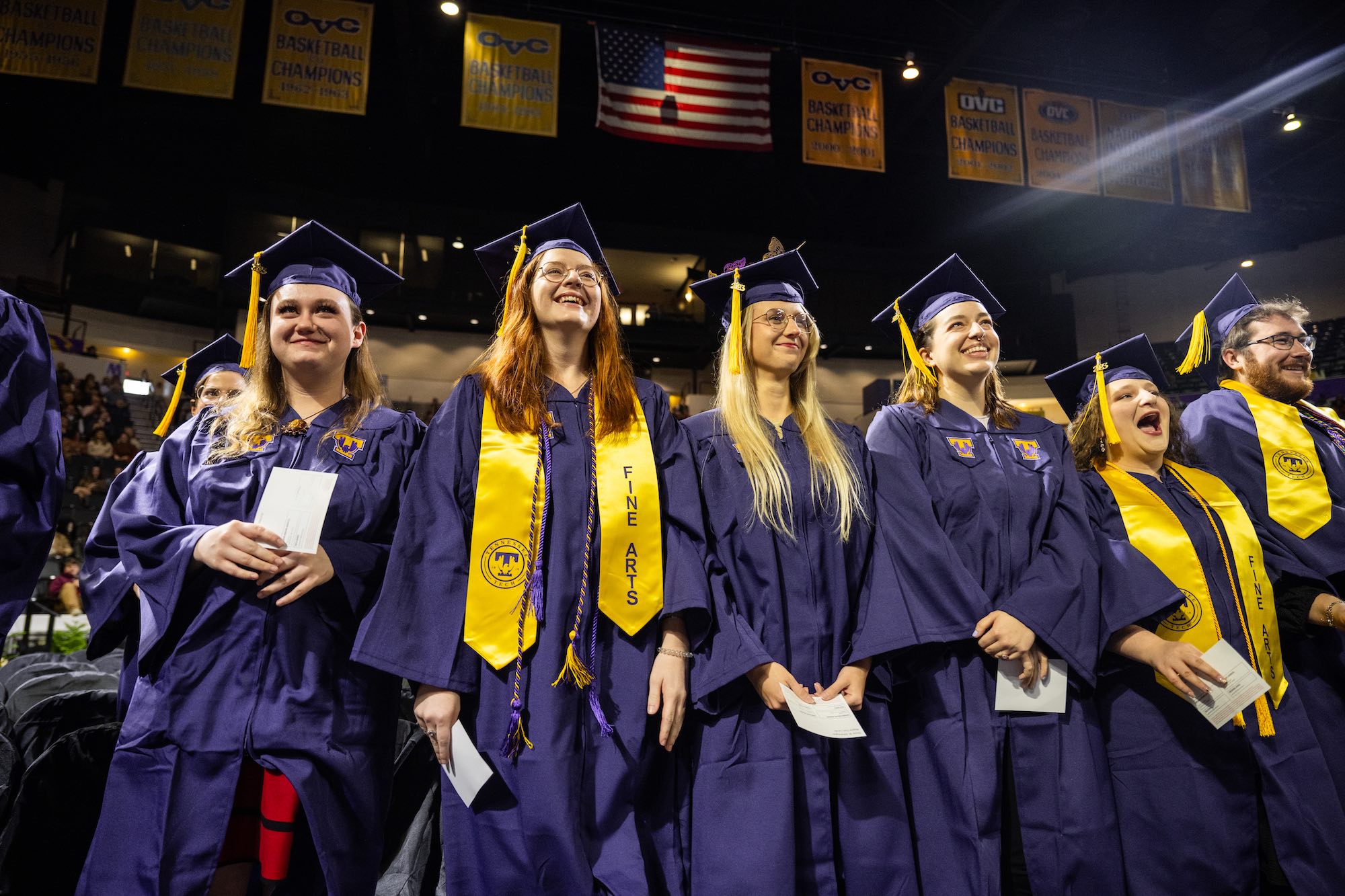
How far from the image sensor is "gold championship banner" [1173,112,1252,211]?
838cm

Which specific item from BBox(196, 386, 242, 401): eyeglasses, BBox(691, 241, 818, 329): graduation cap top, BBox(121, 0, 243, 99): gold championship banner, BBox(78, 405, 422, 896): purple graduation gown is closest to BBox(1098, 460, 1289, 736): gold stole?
BBox(691, 241, 818, 329): graduation cap top

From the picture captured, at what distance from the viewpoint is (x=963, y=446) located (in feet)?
7.81

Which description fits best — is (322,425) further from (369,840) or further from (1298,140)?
(1298,140)

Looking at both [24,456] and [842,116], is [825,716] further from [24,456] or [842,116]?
[842,116]

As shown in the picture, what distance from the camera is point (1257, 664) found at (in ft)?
7.57

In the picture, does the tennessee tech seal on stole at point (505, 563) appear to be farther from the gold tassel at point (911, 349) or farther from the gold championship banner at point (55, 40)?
the gold championship banner at point (55, 40)

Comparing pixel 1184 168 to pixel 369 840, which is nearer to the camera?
pixel 369 840

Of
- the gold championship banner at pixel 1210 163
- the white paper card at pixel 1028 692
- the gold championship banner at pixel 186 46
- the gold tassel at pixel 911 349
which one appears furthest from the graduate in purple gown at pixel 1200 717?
the gold championship banner at pixel 1210 163

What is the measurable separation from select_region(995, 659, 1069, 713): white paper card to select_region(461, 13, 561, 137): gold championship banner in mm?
6482

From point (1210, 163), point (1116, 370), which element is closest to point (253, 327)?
point (1116, 370)

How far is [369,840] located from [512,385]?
47.5 inches

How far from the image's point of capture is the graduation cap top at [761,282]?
2.43 metres

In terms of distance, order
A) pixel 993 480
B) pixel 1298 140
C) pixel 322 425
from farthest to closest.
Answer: pixel 1298 140 → pixel 993 480 → pixel 322 425

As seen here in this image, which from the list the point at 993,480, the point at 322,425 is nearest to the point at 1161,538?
the point at 993,480
